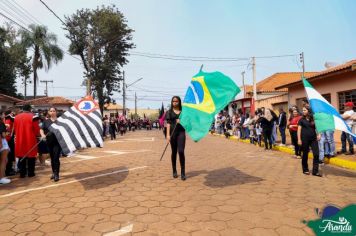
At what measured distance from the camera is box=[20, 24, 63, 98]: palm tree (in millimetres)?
33312

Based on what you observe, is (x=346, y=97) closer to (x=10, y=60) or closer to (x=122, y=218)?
(x=122, y=218)

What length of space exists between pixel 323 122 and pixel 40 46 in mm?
33685

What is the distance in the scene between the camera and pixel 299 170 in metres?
7.69

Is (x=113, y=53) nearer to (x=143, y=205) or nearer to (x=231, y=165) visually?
(x=231, y=165)

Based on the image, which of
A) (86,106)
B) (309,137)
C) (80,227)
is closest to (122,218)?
(80,227)

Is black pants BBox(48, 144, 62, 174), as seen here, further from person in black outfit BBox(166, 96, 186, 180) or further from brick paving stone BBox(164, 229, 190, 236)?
brick paving stone BBox(164, 229, 190, 236)

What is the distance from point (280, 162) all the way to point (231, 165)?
1.75 m

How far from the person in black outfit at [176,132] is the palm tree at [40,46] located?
31225 millimetres

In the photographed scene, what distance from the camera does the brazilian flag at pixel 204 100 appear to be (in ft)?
19.6

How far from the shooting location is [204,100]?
621 centimetres

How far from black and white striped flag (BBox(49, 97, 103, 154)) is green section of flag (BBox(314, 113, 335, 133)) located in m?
4.73

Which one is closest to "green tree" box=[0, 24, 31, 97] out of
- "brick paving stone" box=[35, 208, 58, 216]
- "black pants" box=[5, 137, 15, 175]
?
"black pants" box=[5, 137, 15, 175]

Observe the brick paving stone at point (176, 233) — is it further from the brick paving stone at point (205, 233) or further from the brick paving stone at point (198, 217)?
the brick paving stone at point (198, 217)

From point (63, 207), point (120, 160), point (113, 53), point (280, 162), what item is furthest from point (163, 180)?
point (113, 53)
